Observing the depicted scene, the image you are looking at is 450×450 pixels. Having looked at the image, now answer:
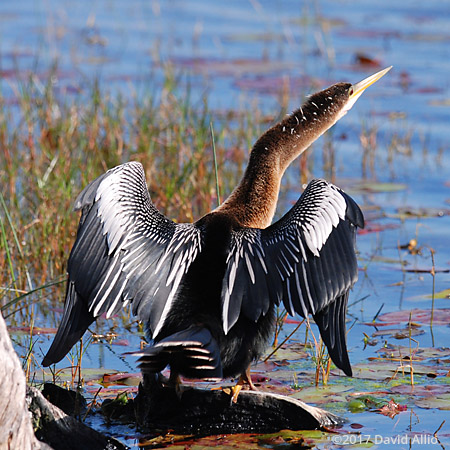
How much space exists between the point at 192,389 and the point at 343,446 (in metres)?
0.65

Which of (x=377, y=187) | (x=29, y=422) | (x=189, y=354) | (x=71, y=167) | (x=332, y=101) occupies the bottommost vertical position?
(x=29, y=422)

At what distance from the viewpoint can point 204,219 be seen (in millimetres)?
4164

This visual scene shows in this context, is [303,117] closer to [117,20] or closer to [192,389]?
[192,389]

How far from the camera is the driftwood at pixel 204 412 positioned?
3830 mm

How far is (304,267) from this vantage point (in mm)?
3832

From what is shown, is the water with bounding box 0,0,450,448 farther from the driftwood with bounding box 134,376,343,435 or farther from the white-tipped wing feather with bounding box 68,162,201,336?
the white-tipped wing feather with bounding box 68,162,201,336

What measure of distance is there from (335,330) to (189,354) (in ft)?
2.36

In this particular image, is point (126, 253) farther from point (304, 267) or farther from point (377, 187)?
point (377, 187)

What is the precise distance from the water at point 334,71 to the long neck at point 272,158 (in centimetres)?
87

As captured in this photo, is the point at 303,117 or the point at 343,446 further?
the point at 303,117

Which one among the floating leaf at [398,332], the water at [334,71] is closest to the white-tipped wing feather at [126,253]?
the water at [334,71]

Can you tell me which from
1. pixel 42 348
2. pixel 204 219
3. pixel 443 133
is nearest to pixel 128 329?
pixel 42 348

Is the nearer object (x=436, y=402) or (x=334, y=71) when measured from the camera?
(x=436, y=402)

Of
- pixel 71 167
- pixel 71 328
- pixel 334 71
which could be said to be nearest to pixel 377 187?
pixel 71 167
